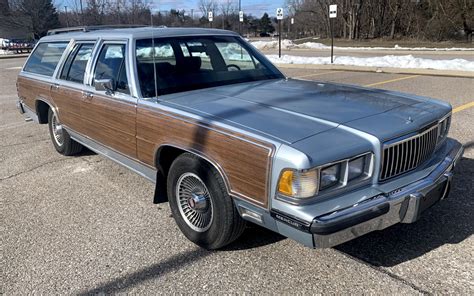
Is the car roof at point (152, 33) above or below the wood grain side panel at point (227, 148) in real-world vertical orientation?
above

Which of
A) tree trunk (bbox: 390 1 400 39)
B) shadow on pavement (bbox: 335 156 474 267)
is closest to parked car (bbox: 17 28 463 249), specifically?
shadow on pavement (bbox: 335 156 474 267)

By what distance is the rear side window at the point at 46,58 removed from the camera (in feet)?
18.0

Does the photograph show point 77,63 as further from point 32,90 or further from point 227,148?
point 227,148

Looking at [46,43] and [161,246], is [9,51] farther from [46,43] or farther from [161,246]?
[161,246]

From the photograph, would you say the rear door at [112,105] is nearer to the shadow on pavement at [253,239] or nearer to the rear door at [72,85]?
the rear door at [72,85]

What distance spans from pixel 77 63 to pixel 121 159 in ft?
4.92

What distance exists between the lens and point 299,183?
2.49 meters

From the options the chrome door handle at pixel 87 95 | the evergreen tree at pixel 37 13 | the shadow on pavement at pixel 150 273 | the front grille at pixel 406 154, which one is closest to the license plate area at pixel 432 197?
the front grille at pixel 406 154

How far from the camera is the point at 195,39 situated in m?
4.35

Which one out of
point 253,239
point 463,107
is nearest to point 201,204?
point 253,239

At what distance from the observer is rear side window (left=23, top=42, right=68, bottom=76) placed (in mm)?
5492

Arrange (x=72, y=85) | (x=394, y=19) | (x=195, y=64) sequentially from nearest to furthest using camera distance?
1. (x=195, y=64)
2. (x=72, y=85)
3. (x=394, y=19)

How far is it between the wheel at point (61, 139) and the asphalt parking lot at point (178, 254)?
3.37 feet

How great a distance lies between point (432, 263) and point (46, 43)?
5.52 metres
